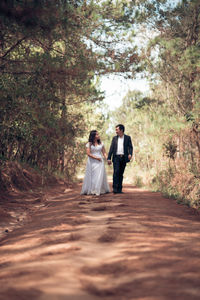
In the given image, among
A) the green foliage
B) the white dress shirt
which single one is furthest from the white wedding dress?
the green foliage

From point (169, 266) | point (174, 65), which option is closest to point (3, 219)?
point (169, 266)

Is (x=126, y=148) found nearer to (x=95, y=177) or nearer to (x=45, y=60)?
(x=95, y=177)

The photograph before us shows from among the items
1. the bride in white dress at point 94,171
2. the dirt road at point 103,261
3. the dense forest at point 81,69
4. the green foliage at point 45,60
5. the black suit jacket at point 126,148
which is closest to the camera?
the dirt road at point 103,261

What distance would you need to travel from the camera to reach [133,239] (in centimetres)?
457

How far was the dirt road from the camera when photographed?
2.71m

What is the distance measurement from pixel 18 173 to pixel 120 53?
628cm

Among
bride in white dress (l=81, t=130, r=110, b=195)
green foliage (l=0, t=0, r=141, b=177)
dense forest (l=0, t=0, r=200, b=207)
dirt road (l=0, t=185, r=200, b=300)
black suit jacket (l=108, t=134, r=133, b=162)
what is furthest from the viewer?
bride in white dress (l=81, t=130, r=110, b=195)

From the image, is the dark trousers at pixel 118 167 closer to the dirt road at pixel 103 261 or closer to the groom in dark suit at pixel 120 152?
the groom in dark suit at pixel 120 152

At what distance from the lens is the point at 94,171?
11578 millimetres

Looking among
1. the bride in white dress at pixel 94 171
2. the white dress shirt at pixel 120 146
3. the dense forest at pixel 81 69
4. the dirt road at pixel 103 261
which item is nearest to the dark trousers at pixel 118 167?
the white dress shirt at pixel 120 146

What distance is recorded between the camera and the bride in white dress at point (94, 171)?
11.3 meters

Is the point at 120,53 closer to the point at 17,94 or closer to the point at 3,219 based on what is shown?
the point at 17,94

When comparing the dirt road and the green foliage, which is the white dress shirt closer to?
the green foliage

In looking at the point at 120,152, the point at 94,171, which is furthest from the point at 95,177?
the point at 120,152
